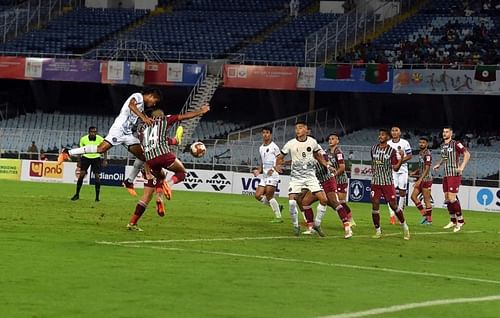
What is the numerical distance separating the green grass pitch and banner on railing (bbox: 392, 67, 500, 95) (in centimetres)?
2724

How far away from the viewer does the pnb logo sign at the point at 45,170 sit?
50.7 meters

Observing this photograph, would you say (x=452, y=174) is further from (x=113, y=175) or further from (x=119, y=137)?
(x=113, y=175)

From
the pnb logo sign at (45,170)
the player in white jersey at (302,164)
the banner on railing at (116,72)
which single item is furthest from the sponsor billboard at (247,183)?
the player in white jersey at (302,164)

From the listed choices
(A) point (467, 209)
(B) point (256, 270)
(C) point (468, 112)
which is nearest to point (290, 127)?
(C) point (468, 112)

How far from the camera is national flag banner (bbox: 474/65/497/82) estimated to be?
52.3 m

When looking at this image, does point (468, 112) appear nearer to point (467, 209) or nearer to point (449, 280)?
point (467, 209)

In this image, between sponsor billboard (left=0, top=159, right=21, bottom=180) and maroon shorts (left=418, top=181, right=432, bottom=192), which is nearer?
maroon shorts (left=418, top=181, right=432, bottom=192)

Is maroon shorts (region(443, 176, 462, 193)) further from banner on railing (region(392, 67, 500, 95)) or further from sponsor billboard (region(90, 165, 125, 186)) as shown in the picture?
banner on railing (region(392, 67, 500, 95))

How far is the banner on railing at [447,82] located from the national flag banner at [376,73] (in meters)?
0.59

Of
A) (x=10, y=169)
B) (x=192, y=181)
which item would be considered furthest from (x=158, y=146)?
(x=10, y=169)

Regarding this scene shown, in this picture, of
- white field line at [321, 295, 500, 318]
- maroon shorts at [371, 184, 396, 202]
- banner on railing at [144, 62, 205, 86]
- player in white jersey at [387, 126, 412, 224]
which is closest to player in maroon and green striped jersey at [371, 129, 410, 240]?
maroon shorts at [371, 184, 396, 202]

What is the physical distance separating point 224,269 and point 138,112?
22.6 ft

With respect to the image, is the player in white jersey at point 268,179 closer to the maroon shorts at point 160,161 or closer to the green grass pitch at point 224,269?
the green grass pitch at point 224,269

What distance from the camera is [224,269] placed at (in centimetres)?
1509
